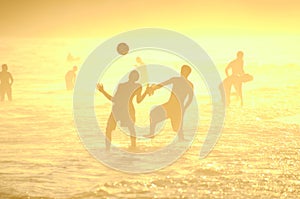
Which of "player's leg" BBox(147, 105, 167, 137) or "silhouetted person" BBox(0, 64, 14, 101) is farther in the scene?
"silhouetted person" BBox(0, 64, 14, 101)

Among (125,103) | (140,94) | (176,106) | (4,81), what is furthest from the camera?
(4,81)

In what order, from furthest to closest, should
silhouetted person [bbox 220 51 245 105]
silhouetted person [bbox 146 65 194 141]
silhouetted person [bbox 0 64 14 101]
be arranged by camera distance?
1. silhouetted person [bbox 0 64 14 101]
2. silhouetted person [bbox 220 51 245 105]
3. silhouetted person [bbox 146 65 194 141]

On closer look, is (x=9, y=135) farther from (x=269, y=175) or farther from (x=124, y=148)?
(x=269, y=175)

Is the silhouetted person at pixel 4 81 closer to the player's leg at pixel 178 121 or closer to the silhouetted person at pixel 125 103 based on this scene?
the player's leg at pixel 178 121

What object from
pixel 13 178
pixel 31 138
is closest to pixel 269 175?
pixel 13 178

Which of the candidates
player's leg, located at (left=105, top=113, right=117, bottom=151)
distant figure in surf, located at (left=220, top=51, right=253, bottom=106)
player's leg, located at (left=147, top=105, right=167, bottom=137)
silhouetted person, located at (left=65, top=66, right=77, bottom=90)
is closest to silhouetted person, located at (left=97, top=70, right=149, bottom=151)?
player's leg, located at (left=105, top=113, right=117, bottom=151)

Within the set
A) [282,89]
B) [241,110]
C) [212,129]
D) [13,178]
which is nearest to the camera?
[13,178]

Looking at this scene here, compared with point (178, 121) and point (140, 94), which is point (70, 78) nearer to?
point (178, 121)

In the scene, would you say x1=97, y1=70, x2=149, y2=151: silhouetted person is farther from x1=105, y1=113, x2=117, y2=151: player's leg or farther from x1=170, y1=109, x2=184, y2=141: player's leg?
x1=170, y1=109, x2=184, y2=141: player's leg

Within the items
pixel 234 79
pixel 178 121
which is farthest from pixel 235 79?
pixel 178 121

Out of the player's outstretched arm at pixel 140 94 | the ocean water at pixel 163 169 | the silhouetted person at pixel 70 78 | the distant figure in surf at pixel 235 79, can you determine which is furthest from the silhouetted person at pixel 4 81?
the player's outstretched arm at pixel 140 94

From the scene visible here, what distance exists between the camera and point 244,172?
531 inches

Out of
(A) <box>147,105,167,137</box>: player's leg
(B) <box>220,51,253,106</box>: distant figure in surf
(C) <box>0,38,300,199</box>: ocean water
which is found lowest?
(C) <box>0,38,300,199</box>: ocean water

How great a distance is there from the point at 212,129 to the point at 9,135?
19.5 ft
